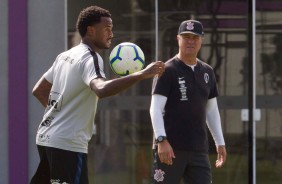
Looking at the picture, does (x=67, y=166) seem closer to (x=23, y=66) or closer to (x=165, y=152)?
(x=165, y=152)

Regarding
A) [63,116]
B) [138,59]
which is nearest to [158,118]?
[138,59]

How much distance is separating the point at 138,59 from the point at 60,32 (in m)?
3.56

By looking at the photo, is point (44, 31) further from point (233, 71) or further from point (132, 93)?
point (233, 71)

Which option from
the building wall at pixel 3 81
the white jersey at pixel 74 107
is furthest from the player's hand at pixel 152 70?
the building wall at pixel 3 81

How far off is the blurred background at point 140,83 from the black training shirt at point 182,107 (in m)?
3.09

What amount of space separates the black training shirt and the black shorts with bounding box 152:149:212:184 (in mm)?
63

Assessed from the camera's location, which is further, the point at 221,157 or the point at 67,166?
the point at 221,157

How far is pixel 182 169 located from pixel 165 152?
28 cm

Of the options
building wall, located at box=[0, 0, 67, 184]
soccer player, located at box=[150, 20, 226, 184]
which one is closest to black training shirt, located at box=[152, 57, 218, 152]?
soccer player, located at box=[150, 20, 226, 184]

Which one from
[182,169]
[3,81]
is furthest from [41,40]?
[182,169]

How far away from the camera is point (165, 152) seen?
562 centimetres

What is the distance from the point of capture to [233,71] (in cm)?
899

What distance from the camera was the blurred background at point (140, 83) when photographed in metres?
8.94

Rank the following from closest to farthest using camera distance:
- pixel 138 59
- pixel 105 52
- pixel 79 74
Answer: pixel 79 74
pixel 138 59
pixel 105 52
